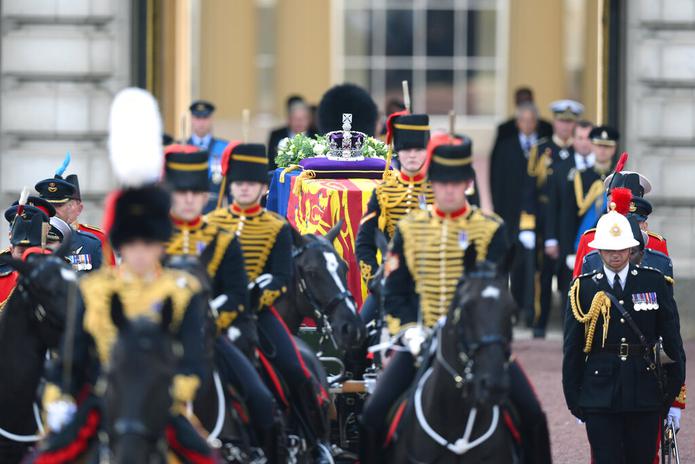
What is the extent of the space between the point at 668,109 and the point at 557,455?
6.10 meters

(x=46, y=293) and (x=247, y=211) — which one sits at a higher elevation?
(x=247, y=211)

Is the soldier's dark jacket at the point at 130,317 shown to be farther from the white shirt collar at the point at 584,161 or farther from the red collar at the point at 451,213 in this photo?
the white shirt collar at the point at 584,161

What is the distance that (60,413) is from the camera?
24.0 feet

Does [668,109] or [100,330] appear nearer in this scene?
[100,330]

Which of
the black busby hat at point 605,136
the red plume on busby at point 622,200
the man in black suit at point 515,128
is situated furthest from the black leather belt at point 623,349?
the man in black suit at point 515,128

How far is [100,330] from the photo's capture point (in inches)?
289

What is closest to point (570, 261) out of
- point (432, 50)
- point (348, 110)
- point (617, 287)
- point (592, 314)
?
point (348, 110)

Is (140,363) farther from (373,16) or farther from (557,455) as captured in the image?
(373,16)

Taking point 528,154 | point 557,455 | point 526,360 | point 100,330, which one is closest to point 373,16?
point 528,154

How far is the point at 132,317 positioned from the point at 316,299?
3385mm

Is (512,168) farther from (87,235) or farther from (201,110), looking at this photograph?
(87,235)

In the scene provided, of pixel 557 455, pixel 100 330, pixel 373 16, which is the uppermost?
pixel 373 16

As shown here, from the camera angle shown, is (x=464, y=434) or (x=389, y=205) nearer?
(x=464, y=434)

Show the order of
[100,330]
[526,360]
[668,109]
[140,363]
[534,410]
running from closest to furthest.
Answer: [140,363]
[100,330]
[534,410]
[526,360]
[668,109]
